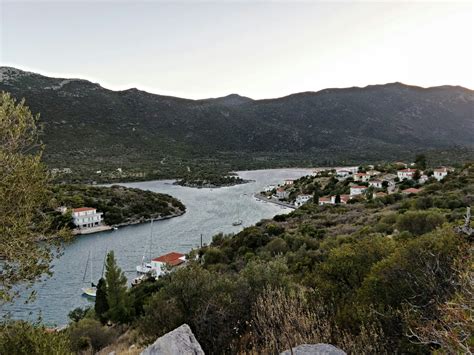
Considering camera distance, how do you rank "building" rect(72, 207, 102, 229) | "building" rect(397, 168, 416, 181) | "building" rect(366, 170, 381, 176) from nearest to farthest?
"building" rect(397, 168, 416, 181) → "building" rect(72, 207, 102, 229) → "building" rect(366, 170, 381, 176)

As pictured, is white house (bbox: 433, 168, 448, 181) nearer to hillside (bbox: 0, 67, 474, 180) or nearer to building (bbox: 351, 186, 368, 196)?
building (bbox: 351, 186, 368, 196)

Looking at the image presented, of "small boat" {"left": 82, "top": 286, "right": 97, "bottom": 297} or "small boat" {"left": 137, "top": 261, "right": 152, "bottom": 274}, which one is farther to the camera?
"small boat" {"left": 137, "top": 261, "right": 152, "bottom": 274}

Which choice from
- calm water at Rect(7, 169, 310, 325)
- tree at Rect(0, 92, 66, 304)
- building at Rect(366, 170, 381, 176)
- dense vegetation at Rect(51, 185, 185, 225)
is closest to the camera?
tree at Rect(0, 92, 66, 304)

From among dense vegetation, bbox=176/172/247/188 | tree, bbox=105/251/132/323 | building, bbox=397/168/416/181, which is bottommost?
dense vegetation, bbox=176/172/247/188

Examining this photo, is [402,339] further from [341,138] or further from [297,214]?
[341,138]

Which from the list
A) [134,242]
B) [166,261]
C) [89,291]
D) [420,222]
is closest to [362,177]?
[134,242]

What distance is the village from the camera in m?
45.9

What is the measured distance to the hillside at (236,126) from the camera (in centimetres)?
11688

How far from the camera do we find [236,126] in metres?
163

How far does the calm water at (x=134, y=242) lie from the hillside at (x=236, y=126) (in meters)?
41.6

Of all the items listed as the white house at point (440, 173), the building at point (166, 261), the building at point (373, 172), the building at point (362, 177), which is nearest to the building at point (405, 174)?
the white house at point (440, 173)

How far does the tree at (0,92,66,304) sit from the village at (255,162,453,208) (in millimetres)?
39132

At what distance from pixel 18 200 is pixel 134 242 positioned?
142 feet

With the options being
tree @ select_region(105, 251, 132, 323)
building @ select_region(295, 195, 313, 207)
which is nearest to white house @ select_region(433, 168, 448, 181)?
building @ select_region(295, 195, 313, 207)
